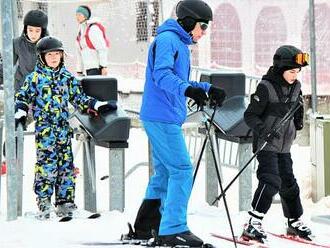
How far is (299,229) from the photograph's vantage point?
630 cm

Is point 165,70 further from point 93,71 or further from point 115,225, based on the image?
point 93,71

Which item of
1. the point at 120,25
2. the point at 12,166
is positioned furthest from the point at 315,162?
the point at 120,25

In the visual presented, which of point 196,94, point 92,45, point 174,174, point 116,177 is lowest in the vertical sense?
point 116,177

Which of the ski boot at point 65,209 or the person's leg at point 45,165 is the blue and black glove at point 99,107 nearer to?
the person's leg at point 45,165

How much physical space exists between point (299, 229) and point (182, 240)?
3.53ft

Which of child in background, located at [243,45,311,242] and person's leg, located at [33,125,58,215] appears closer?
child in background, located at [243,45,311,242]

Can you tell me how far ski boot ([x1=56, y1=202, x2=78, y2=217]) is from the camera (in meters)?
6.89

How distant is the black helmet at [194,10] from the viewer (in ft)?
18.5

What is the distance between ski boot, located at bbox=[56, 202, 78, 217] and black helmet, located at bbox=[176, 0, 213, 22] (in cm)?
188

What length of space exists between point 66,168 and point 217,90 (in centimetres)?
183

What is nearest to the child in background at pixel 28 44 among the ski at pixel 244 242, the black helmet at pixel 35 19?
the black helmet at pixel 35 19

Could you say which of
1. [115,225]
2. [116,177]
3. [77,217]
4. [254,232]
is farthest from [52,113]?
[254,232]

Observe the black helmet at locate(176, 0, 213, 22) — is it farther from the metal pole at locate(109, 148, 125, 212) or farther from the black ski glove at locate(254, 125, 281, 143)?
the metal pole at locate(109, 148, 125, 212)

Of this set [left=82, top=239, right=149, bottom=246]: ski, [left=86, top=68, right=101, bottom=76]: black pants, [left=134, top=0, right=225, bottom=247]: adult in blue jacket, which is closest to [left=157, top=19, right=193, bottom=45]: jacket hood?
[left=134, top=0, right=225, bottom=247]: adult in blue jacket
